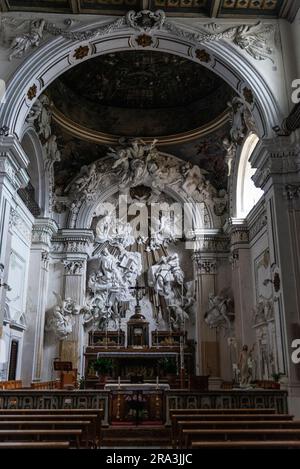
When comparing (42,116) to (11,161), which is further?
(42,116)

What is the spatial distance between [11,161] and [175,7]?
6209 millimetres

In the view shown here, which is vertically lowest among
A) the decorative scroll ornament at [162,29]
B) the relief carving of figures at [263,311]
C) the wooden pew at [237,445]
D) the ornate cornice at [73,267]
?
the wooden pew at [237,445]

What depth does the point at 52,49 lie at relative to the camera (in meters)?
11.8

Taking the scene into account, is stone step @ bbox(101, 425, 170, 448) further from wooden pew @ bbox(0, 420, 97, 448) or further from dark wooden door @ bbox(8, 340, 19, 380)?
dark wooden door @ bbox(8, 340, 19, 380)

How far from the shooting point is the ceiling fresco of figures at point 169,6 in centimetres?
1191

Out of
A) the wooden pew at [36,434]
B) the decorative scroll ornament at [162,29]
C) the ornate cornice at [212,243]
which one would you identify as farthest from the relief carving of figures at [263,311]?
the wooden pew at [36,434]

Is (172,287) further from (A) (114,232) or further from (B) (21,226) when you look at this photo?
(B) (21,226)

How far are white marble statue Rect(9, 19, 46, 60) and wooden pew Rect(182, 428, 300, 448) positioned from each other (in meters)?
10.3

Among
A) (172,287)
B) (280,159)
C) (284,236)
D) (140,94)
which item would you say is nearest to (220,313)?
(172,287)

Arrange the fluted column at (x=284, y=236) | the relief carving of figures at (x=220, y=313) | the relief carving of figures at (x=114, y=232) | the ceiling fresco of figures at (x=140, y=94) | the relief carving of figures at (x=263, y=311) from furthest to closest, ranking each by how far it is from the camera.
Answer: the relief carving of figures at (x=114, y=232)
the relief carving of figures at (x=220, y=313)
the ceiling fresco of figures at (x=140, y=94)
the relief carving of figures at (x=263, y=311)
the fluted column at (x=284, y=236)

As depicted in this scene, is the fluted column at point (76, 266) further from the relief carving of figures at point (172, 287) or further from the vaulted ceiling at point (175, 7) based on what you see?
the vaulted ceiling at point (175, 7)

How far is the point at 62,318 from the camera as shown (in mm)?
17078

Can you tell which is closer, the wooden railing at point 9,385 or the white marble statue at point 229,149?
the wooden railing at point 9,385

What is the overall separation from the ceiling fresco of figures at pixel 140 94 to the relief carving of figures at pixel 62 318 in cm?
741
